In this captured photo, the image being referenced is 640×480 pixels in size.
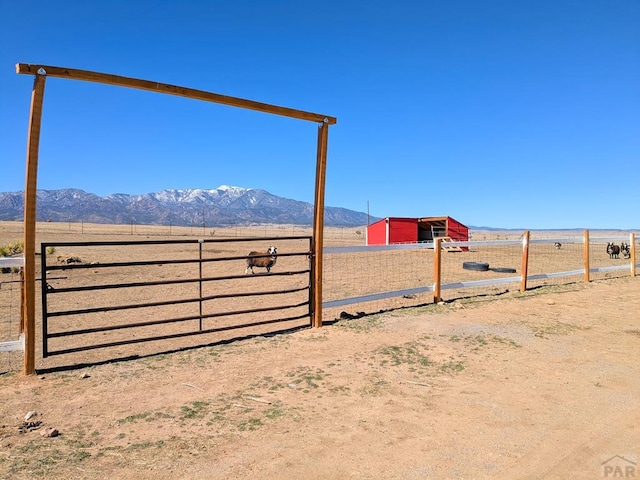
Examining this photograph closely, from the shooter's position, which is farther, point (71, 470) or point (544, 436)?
point (544, 436)

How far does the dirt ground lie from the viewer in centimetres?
320

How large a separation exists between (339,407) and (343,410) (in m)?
0.07

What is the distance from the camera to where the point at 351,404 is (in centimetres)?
428

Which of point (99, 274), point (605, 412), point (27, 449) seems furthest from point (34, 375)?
point (99, 274)

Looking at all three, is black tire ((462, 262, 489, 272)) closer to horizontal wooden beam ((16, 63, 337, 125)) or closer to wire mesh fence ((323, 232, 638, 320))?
wire mesh fence ((323, 232, 638, 320))

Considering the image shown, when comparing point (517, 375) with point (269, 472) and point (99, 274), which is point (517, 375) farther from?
point (99, 274)

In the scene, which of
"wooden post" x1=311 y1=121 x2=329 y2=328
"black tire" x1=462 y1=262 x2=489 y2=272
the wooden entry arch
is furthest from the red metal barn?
the wooden entry arch

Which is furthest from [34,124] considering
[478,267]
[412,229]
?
[412,229]

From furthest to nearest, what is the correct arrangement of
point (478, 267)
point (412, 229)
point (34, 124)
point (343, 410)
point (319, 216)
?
point (412, 229)
point (478, 267)
point (319, 216)
point (34, 124)
point (343, 410)

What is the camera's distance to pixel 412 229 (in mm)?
32375

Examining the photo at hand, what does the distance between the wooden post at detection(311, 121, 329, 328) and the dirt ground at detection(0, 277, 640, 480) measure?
55cm

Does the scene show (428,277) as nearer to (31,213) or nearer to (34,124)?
(31,213)

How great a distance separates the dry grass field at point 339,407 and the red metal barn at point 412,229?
23.8 meters

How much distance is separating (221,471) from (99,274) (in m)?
14.0
